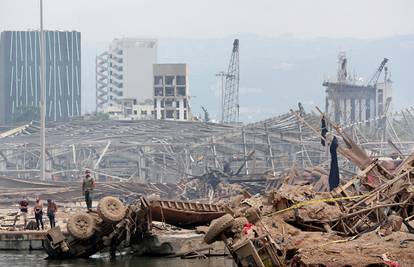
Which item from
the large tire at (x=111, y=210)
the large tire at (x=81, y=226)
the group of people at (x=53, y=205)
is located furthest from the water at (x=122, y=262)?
the group of people at (x=53, y=205)

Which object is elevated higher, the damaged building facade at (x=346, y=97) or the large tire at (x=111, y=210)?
the damaged building facade at (x=346, y=97)

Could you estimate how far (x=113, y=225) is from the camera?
38.2 m

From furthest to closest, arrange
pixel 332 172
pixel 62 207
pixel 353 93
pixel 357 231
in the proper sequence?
pixel 353 93
pixel 62 207
pixel 332 172
pixel 357 231

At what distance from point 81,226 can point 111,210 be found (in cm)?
105

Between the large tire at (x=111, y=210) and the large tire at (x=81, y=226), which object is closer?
the large tire at (x=111, y=210)

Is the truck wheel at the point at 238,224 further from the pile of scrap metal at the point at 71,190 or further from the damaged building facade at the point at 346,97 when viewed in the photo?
the damaged building facade at the point at 346,97

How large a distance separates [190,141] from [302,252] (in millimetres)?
88994

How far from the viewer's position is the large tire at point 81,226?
3806cm

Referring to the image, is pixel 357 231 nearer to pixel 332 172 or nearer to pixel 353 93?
pixel 332 172

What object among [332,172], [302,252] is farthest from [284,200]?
[332,172]

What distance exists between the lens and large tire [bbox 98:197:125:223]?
37844 millimetres

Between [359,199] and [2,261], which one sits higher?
[359,199]

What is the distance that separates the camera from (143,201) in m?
38.2

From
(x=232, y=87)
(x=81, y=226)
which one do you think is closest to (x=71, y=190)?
(x=81, y=226)
